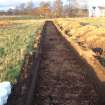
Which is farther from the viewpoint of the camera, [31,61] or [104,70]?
[31,61]

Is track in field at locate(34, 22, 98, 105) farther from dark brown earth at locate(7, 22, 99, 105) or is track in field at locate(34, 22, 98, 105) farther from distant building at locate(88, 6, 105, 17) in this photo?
distant building at locate(88, 6, 105, 17)

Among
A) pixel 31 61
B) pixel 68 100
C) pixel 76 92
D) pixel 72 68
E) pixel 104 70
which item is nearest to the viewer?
pixel 68 100

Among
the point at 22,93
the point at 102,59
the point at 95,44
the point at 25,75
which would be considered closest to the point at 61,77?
the point at 25,75

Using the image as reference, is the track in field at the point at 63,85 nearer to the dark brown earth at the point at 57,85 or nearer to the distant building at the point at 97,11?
the dark brown earth at the point at 57,85

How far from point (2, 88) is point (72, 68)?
16.1 ft

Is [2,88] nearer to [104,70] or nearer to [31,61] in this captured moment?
[104,70]

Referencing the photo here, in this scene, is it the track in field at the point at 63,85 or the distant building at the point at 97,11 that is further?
the distant building at the point at 97,11

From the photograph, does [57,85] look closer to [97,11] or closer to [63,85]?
[63,85]

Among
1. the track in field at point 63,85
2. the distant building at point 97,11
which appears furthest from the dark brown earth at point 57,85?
the distant building at point 97,11

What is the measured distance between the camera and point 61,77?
9641 mm

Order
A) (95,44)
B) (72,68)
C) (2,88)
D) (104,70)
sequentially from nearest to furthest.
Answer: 1. (2,88)
2. (104,70)
3. (72,68)
4. (95,44)

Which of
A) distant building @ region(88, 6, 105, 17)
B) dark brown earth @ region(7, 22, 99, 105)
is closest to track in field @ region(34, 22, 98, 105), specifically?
dark brown earth @ region(7, 22, 99, 105)

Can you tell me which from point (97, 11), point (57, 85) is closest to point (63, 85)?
point (57, 85)

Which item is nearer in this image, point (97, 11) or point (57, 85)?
point (57, 85)
